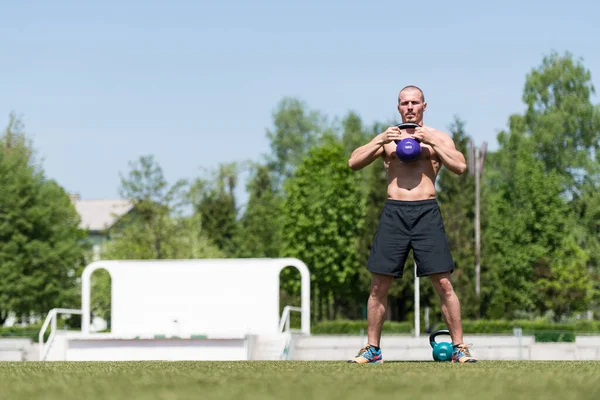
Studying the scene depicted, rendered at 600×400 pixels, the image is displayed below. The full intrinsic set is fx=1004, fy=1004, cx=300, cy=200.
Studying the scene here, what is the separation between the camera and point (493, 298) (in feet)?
182

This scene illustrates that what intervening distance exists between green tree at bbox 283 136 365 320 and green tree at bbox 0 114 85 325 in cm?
1376

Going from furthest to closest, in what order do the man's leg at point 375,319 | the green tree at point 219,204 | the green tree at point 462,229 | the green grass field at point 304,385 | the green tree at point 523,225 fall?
1. the green tree at point 219,204
2. the green tree at point 523,225
3. the green tree at point 462,229
4. the man's leg at point 375,319
5. the green grass field at point 304,385

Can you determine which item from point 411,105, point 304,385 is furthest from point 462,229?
point 304,385

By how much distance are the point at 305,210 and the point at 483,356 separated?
119 ft

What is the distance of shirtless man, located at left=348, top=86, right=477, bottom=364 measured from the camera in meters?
6.60

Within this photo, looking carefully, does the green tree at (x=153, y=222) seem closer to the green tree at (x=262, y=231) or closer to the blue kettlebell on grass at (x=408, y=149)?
the green tree at (x=262, y=231)

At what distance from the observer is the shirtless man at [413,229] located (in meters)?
6.60

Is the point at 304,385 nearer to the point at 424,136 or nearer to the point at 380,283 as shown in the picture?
the point at 380,283

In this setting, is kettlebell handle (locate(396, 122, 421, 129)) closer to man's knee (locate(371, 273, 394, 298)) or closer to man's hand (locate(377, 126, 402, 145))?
man's hand (locate(377, 126, 402, 145))

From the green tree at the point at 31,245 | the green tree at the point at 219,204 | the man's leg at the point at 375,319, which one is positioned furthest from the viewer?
the green tree at the point at 219,204

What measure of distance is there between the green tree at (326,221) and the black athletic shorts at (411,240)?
4697 centimetres

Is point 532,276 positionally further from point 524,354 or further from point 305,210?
point 524,354

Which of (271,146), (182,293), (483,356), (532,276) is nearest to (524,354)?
(483,356)

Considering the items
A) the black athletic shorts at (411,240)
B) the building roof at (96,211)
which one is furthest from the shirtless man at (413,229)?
the building roof at (96,211)
